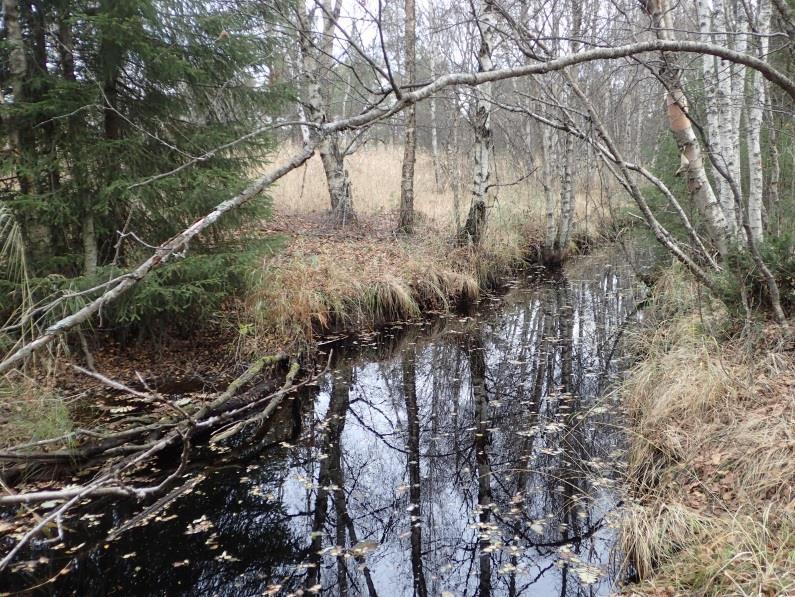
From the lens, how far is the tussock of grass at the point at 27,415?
14.1 ft

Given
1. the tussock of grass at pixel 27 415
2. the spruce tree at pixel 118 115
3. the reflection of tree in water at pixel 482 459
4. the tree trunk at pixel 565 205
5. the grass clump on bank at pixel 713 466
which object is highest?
the spruce tree at pixel 118 115

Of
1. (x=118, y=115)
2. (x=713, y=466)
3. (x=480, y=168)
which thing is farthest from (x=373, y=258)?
(x=713, y=466)

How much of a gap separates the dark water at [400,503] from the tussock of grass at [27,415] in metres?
0.78

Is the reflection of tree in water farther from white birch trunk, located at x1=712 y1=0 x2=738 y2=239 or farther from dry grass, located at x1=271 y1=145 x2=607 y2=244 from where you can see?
dry grass, located at x1=271 y1=145 x2=607 y2=244

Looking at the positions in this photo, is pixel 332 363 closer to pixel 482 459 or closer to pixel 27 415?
pixel 482 459

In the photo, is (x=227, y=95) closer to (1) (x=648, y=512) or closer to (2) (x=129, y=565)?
(2) (x=129, y=565)

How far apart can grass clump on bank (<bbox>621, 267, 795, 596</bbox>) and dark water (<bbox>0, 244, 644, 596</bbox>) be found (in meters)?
0.30

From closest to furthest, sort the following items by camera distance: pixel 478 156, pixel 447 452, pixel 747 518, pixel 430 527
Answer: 1. pixel 747 518
2. pixel 430 527
3. pixel 447 452
4. pixel 478 156

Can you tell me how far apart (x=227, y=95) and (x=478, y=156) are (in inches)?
206

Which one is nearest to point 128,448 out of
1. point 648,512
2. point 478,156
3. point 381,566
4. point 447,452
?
point 381,566

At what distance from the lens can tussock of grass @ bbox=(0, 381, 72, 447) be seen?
14.1 feet

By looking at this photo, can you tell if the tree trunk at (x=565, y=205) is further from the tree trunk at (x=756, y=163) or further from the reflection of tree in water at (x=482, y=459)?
the reflection of tree in water at (x=482, y=459)

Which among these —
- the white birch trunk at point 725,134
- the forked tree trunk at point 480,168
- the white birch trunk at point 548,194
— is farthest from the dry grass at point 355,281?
the white birch trunk at point 725,134

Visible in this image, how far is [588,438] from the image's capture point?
5.02 meters
